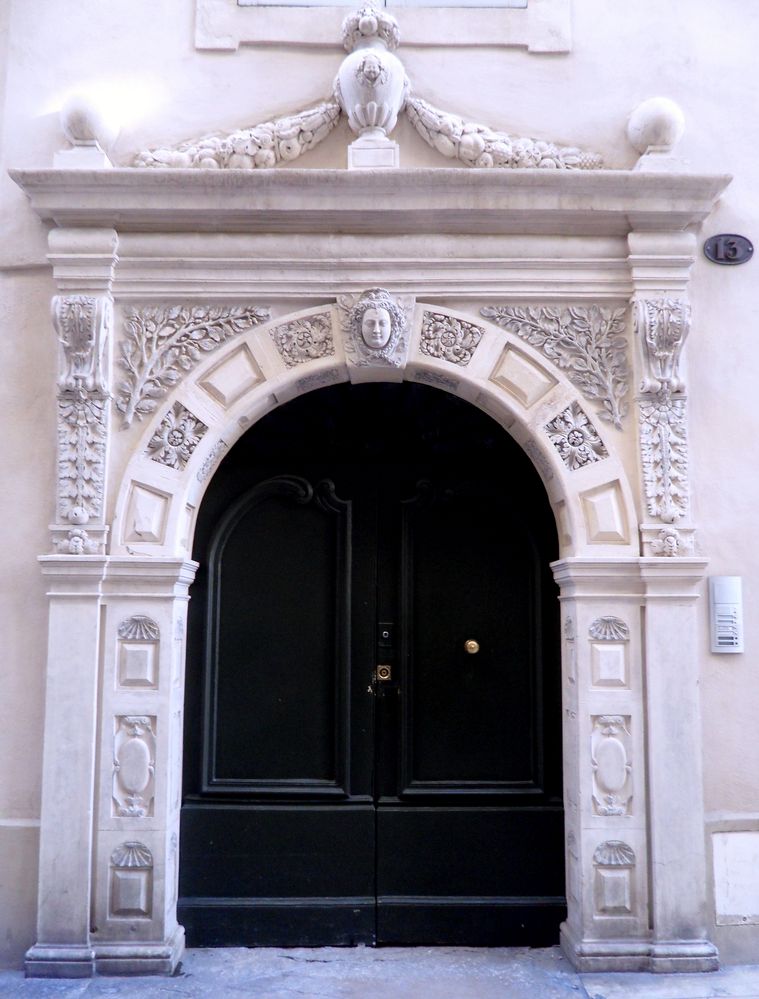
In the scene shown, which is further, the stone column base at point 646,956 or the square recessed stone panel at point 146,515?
the square recessed stone panel at point 146,515

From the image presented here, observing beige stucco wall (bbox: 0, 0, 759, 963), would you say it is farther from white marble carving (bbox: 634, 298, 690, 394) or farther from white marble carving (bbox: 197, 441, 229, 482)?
white marble carving (bbox: 197, 441, 229, 482)

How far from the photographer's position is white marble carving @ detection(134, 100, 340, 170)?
4.71m

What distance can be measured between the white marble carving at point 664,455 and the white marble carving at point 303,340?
1508 millimetres

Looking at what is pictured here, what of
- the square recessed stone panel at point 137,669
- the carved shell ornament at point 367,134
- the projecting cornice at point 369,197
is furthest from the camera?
the carved shell ornament at point 367,134

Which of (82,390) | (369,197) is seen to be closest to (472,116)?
(369,197)

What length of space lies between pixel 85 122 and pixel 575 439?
2.73m

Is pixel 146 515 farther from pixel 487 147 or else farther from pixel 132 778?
pixel 487 147

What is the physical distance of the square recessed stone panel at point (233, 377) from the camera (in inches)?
183

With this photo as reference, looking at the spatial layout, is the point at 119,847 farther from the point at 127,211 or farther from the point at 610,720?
the point at 127,211

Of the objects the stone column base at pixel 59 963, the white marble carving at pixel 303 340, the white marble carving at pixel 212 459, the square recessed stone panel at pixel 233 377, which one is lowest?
the stone column base at pixel 59 963

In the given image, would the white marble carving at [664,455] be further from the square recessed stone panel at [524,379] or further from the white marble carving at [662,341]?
the square recessed stone panel at [524,379]

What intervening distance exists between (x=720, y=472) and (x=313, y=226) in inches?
89.1

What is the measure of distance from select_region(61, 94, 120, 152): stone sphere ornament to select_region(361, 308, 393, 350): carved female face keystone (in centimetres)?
152

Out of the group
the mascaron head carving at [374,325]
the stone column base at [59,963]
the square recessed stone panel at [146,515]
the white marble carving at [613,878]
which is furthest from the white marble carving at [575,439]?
the stone column base at [59,963]
